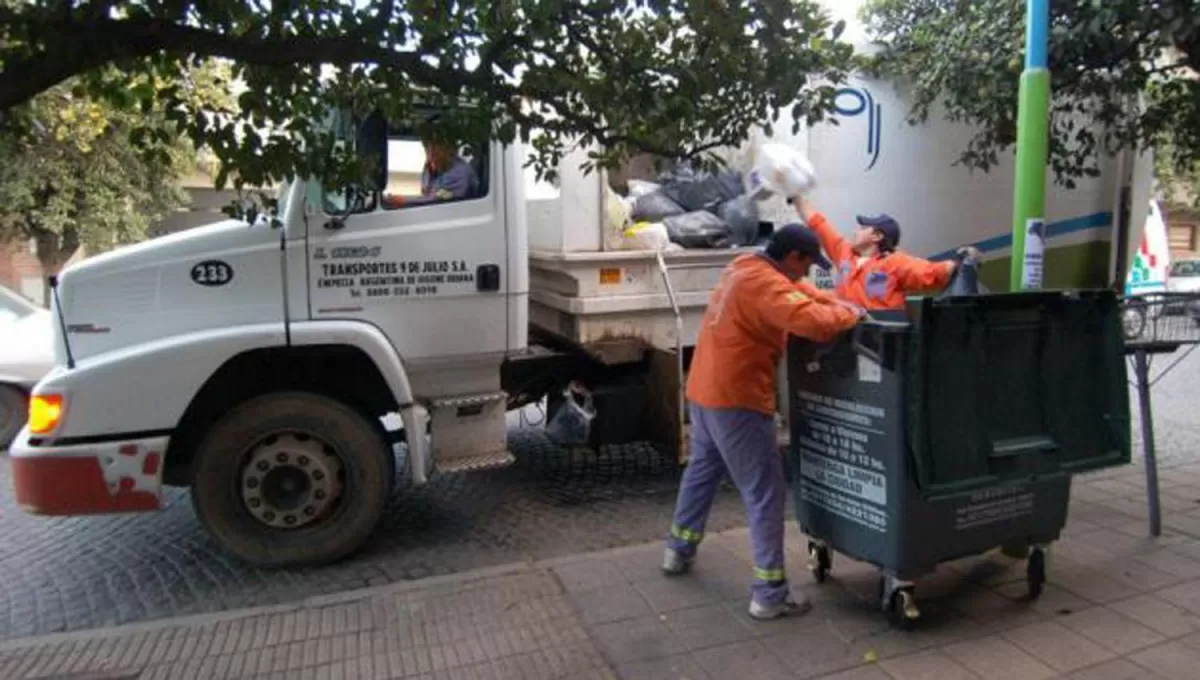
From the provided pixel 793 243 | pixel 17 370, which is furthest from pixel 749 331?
pixel 17 370

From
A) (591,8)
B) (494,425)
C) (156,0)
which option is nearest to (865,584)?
(494,425)

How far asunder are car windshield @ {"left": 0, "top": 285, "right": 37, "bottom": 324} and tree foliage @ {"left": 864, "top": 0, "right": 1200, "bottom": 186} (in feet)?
24.7

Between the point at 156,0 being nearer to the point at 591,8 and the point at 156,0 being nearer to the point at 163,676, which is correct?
the point at 591,8

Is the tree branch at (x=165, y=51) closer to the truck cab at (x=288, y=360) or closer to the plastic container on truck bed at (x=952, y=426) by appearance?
the truck cab at (x=288, y=360)

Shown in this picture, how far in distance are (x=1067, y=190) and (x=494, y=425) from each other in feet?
14.0

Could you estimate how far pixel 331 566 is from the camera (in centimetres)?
462

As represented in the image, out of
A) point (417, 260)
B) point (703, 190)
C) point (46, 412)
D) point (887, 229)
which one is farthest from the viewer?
point (703, 190)

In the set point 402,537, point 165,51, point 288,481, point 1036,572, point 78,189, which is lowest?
point 402,537

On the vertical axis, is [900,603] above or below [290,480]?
below

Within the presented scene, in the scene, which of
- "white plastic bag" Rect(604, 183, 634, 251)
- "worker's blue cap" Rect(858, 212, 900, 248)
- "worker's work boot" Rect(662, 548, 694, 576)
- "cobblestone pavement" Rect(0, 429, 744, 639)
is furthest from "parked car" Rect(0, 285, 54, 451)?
"worker's blue cap" Rect(858, 212, 900, 248)

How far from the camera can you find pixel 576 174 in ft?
17.2

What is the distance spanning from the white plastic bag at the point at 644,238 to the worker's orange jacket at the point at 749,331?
5.07 feet

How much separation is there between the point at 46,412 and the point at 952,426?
393 cm

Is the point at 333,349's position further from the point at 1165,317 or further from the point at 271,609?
the point at 1165,317
